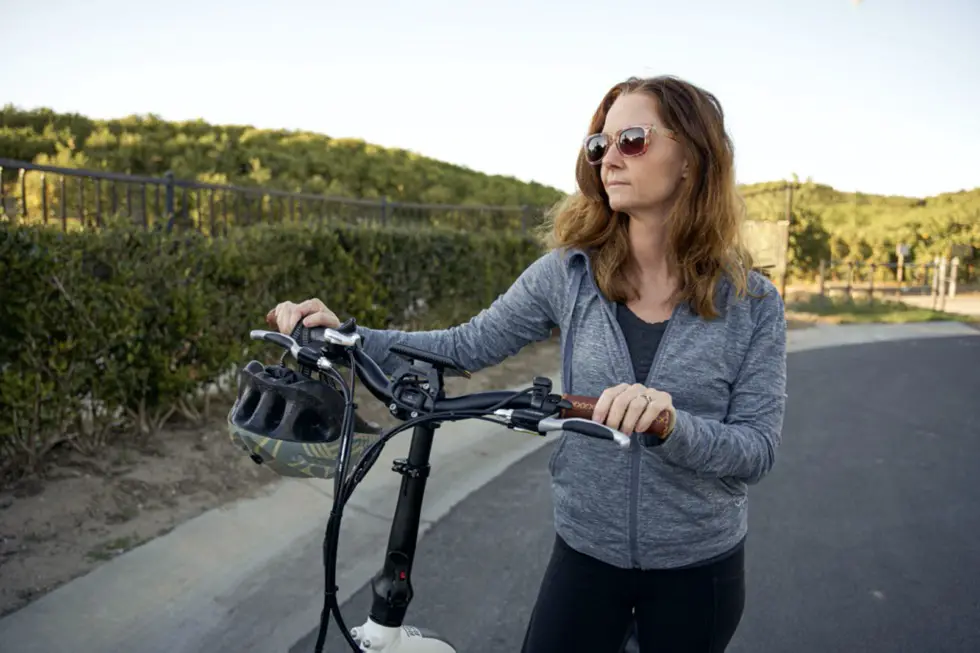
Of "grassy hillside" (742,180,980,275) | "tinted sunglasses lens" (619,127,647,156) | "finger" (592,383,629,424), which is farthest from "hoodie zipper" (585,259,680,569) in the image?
"grassy hillside" (742,180,980,275)

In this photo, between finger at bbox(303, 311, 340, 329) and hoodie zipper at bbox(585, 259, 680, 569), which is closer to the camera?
finger at bbox(303, 311, 340, 329)

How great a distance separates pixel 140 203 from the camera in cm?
1005

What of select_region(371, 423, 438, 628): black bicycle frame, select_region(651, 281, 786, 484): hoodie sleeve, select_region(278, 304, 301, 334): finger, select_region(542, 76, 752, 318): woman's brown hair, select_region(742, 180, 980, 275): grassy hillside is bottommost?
select_region(371, 423, 438, 628): black bicycle frame

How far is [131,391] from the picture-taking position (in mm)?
5531

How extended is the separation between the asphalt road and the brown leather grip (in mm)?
698

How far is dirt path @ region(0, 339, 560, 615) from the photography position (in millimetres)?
4023

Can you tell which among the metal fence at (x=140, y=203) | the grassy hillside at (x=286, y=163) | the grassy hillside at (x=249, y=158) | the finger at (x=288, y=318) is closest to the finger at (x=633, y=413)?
the finger at (x=288, y=318)

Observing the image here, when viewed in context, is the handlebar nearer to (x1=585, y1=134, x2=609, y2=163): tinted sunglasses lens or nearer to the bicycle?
the bicycle

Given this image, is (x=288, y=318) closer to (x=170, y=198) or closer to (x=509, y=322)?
(x=509, y=322)

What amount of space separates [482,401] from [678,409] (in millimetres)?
563

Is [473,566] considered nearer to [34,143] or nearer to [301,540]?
[301,540]

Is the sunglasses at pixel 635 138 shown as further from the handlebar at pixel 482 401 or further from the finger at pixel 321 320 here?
the finger at pixel 321 320

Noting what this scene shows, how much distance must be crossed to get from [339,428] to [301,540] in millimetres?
3129

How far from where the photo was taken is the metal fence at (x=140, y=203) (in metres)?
5.81
